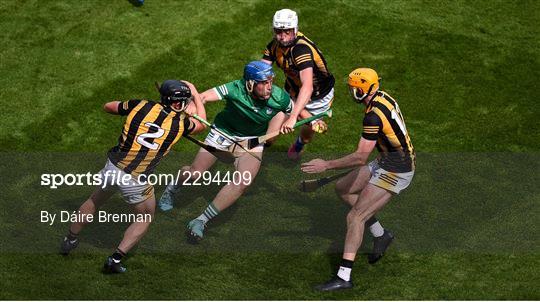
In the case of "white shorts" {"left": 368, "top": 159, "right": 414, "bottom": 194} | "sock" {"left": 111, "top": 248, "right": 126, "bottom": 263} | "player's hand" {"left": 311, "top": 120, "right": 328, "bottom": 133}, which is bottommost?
"sock" {"left": 111, "top": 248, "right": 126, "bottom": 263}

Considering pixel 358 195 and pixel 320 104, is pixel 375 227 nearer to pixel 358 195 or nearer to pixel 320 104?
pixel 358 195

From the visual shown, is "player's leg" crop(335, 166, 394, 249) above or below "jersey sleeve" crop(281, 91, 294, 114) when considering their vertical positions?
below

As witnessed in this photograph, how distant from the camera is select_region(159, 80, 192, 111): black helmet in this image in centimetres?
1273

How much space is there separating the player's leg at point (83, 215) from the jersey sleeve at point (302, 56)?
3.35 m

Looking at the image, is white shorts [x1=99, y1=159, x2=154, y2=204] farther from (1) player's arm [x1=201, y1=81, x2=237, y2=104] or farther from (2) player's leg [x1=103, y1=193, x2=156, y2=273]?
(1) player's arm [x1=201, y1=81, x2=237, y2=104]

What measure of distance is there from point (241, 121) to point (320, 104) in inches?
73.1

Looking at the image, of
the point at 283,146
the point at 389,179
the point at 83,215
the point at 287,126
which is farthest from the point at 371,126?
the point at 283,146

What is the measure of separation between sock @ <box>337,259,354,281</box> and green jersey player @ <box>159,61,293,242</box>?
6.02ft

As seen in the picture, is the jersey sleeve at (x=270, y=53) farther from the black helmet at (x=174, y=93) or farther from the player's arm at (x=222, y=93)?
the black helmet at (x=174, y=93)

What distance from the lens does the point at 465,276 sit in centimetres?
1326

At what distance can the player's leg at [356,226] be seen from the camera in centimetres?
1295

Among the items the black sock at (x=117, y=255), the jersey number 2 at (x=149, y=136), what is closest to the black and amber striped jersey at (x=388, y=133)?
the jersey number 2 at (x=149, y=136)

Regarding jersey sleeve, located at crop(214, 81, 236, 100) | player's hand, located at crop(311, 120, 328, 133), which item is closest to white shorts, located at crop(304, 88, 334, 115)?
player's hand, located at crop(311, 120, 328, 133)

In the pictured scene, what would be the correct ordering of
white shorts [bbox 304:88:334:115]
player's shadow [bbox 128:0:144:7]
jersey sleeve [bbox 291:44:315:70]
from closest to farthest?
jersey sleeve [bbox 291:44:315:70] → white shorts [bbox 304:88:334:115] → player's shadow [bbox 128:0:144:7]
